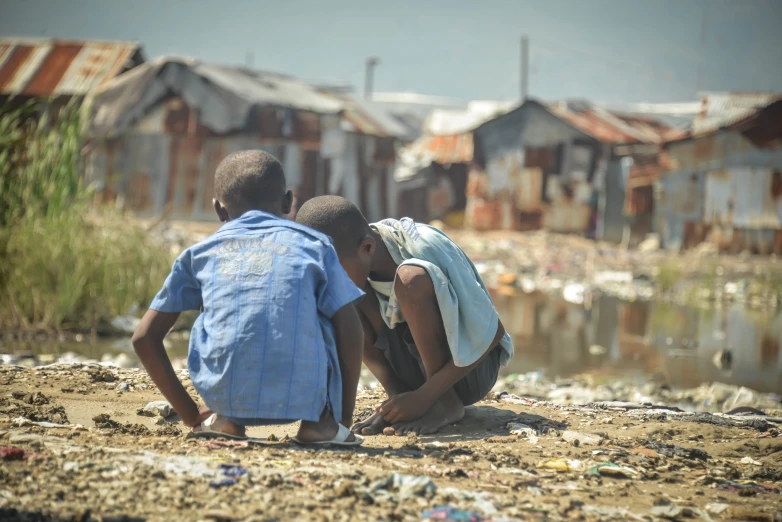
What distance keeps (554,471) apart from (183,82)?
53.9 feet

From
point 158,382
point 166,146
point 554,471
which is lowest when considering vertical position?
point 554,471

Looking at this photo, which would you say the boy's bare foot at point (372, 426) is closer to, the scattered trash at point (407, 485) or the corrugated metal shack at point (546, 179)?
the scattered trash at point (407, 485)

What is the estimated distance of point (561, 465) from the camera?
306cm

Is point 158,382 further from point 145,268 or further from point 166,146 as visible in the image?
point 166,146

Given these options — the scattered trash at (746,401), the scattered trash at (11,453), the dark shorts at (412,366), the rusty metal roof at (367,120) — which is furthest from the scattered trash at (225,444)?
the rusty metal roof at (367,120)

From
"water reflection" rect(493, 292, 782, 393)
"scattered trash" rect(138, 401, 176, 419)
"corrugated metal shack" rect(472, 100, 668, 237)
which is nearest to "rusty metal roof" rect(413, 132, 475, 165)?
"corrugated metal shack" rect(472, 100, 668, 237)

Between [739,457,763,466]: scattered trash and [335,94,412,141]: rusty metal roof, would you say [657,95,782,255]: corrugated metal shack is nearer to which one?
[335,94,412,141]: rusty metal roof

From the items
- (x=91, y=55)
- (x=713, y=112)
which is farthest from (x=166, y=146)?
(x=713, y=112)

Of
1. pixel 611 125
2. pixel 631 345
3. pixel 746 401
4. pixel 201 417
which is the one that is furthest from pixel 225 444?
pixel 611 125

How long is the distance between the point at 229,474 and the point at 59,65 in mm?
17661

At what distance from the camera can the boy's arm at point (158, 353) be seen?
9.78 feet

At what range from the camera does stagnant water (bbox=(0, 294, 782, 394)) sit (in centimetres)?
723

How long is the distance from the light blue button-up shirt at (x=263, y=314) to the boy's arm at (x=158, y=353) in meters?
0.05

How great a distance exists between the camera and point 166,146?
1850 cm
